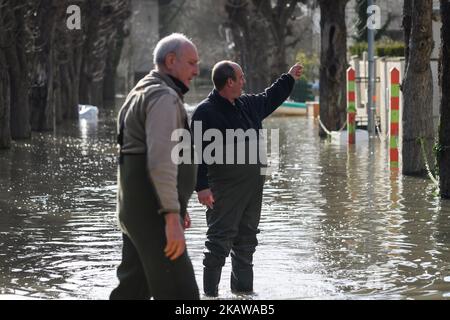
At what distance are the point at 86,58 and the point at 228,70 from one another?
44692 mm

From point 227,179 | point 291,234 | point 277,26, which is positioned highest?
point 277,26

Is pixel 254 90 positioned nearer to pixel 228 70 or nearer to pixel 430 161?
pixel 430 161

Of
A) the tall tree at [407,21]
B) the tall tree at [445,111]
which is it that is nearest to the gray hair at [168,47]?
the tall tree at [445,111]

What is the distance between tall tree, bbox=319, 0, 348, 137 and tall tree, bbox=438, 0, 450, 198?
14.8m

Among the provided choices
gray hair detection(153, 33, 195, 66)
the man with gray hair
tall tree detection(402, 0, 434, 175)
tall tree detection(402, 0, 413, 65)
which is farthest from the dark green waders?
tall tree detection(402, 0, 413, 65)

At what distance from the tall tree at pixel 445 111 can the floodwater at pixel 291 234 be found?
0.34 metres

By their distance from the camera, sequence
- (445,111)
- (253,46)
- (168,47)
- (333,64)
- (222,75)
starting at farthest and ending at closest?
(253,46) < (333,64) < (445,111) < (222,75) < (168,47)

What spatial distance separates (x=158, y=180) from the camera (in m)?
7.04

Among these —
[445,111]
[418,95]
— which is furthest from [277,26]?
[445,111]

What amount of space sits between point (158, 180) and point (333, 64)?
24.9 meters

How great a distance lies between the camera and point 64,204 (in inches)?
663

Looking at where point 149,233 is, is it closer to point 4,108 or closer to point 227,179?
point 227,179

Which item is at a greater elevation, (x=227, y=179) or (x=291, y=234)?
(x=227, y=179)

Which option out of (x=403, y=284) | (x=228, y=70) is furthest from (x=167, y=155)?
(x=403, y=284)
